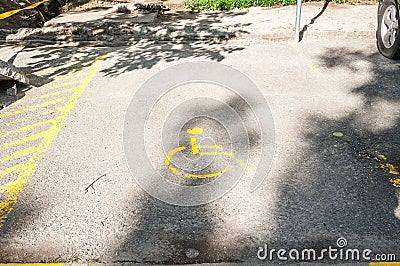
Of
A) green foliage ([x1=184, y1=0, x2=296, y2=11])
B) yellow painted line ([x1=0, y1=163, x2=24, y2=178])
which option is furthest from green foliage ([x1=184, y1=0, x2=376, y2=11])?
yellow painted line ([x1=0, y1=163, x2=24, y2=178])

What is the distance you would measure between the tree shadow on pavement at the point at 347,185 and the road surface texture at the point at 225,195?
12 mm

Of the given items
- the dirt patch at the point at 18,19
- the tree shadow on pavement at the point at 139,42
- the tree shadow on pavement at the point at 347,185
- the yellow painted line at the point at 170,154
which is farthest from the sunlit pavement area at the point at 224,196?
the dirt patch at the point at 18,19

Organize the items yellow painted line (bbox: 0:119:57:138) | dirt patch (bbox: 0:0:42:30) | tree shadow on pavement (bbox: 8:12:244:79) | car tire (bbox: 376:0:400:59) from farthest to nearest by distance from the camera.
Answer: dirt patch (bbox: 0:0:42:30), tree shadow on pavement (bbox: 8:12:244:79), car tire (bbox: 376:0:400:59), yellow painted line (bbox: 0:119:57:138)

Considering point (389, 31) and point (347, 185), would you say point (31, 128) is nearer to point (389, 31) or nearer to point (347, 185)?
point (347, 185)

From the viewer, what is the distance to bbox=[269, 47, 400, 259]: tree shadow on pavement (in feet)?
9.75

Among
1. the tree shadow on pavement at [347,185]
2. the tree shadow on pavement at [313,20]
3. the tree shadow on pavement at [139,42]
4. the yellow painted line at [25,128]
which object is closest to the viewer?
the tree shadow on pavement at [347,185]

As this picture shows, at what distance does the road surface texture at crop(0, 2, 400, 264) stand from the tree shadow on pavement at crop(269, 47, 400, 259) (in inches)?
0.5

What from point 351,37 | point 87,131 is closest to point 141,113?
point 87,131

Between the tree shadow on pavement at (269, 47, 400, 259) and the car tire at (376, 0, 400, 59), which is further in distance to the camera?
the car tire at (376, 0, 400, 59)

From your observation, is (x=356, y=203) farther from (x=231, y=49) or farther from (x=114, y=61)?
(x=114, y=61)

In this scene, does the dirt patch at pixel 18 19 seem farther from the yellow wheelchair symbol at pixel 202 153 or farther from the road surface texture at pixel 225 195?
the yellow wheelchair symbol at pixel 202 153

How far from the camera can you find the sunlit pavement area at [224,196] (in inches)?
118

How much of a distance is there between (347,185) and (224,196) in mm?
1182

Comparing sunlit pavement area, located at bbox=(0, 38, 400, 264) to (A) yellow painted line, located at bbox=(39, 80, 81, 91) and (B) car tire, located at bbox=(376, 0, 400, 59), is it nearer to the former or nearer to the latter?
(A) yellow painted line, located at bbox=(39, 80, 81, 91)
